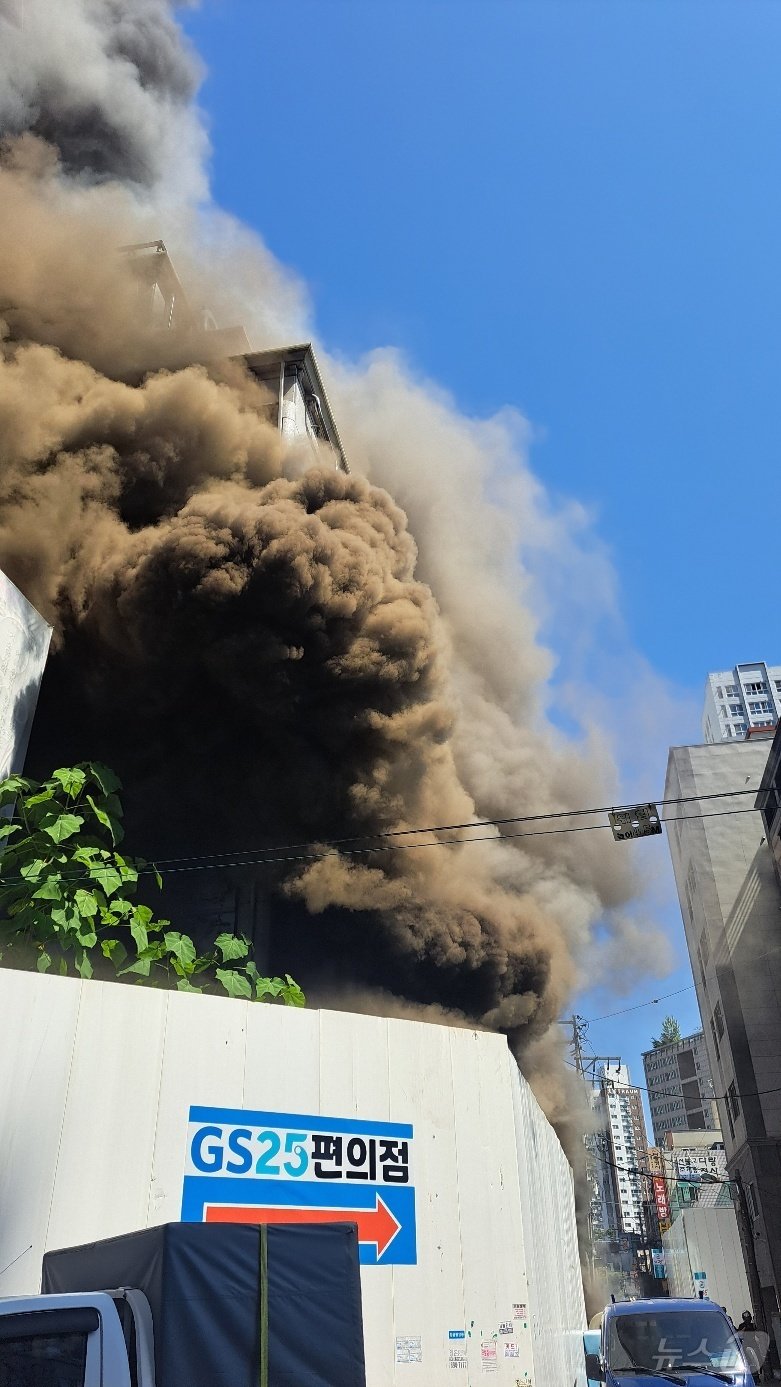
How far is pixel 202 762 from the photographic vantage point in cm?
1452

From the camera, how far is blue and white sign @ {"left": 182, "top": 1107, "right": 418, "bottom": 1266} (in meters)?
6.36

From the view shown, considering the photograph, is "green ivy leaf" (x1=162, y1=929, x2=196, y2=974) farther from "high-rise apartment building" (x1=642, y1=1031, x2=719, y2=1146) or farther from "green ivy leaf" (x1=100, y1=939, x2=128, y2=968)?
"high-rise apartment building" (x1=642, y1=1031, x2=719, y2=1146)

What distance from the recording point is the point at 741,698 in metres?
95.4

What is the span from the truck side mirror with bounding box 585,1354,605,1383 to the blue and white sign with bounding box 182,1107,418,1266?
5.53 feet

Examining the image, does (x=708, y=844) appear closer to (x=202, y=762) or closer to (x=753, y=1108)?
(x=753, y=1108)

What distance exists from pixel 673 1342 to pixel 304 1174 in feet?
10.0

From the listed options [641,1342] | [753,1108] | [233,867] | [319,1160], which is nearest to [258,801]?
[233,867]

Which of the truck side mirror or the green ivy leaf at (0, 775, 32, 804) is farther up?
the green ivy leaf at (0, 775, 32, 804)

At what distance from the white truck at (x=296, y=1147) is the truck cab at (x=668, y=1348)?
67 centimetres

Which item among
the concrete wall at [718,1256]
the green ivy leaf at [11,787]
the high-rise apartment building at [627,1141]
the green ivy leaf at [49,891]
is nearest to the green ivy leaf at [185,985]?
the green ivy leaf at [49,891]

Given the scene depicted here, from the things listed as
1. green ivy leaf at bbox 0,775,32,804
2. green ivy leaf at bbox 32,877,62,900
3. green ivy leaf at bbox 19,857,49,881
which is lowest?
green ivy leaf at bbox 32,877,62,900

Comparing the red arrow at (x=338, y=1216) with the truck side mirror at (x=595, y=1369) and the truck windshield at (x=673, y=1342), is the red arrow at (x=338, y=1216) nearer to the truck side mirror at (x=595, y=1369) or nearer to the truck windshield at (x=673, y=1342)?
the truck side mirror at (x=595, y=1369)

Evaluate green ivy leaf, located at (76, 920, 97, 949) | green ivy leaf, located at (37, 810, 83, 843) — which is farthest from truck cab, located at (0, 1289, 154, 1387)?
green ivy leaf, located at (37, 810, 83, 843)

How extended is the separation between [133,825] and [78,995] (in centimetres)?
822
